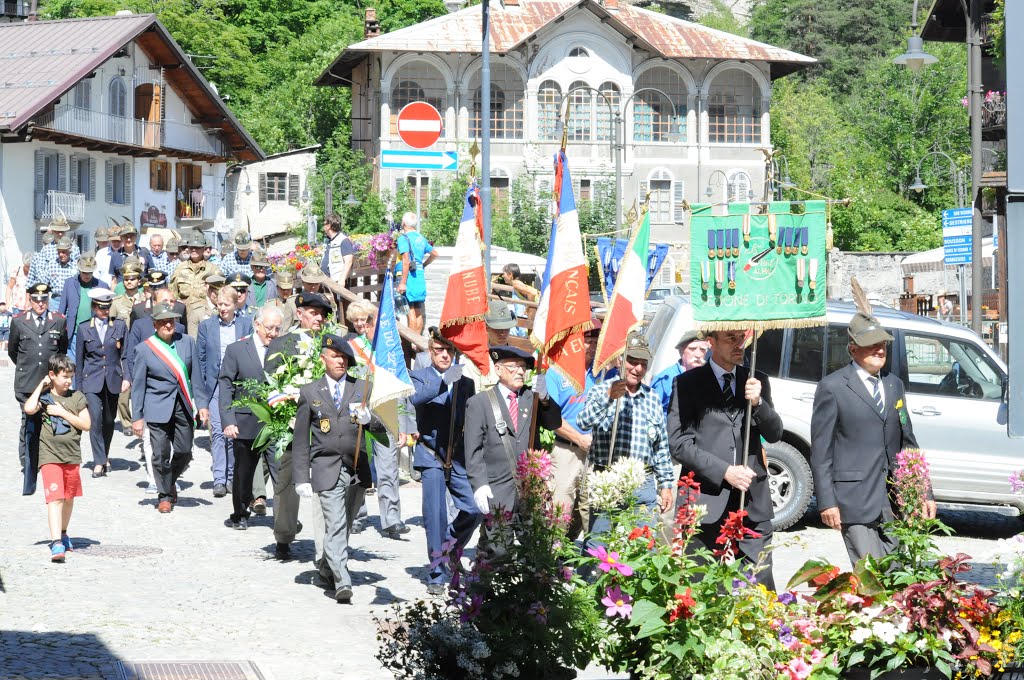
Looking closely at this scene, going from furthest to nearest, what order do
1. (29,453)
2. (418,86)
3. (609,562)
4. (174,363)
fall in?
(418,86)
(174,363)
(29,453)
(609,562)

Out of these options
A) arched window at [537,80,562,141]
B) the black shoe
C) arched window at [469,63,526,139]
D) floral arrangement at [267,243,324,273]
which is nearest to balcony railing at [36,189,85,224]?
arched window at [469,63,526,139]

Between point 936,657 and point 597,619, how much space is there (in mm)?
1396

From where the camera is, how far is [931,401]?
13.4 m

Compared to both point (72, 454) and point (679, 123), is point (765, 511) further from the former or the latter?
point (679, 123)

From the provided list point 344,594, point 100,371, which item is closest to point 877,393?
point 344,594

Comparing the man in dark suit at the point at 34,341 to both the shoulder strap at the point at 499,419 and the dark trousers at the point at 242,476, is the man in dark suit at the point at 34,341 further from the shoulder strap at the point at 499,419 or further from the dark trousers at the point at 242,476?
the shoulder strap at the point at 499,419

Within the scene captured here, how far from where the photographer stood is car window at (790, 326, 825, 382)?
1352 cm

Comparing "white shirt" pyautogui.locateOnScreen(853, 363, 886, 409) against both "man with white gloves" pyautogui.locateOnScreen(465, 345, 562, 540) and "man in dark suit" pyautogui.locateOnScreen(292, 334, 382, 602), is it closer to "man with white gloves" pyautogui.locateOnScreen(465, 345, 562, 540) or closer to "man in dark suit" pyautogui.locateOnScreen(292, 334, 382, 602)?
"man with white gloves" pyautogui.locateOnScreen(465, 345, 562, 540)

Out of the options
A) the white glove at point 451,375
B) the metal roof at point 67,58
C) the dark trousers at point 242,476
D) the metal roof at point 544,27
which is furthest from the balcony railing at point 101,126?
the white glove at point 451,375

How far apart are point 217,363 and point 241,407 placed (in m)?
1.97

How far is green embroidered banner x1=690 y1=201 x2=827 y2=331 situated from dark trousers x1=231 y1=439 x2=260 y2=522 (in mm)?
6353

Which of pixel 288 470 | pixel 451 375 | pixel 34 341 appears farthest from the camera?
pixel 34 341

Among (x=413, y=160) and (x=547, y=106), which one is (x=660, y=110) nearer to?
(x=547, y=106)

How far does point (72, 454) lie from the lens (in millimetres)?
11766
